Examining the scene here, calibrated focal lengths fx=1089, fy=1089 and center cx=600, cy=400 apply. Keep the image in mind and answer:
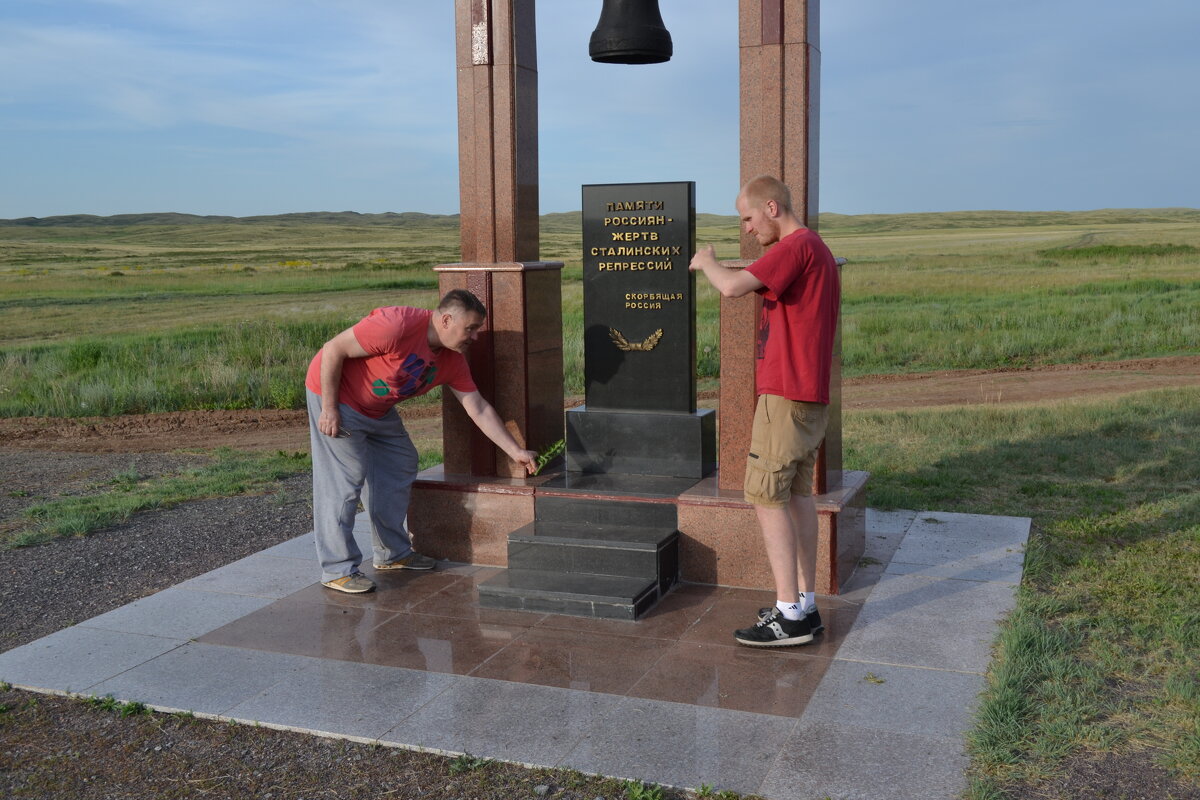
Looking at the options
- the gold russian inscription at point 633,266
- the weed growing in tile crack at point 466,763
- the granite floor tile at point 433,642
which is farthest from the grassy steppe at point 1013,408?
the gold russian inscription at point 633,266

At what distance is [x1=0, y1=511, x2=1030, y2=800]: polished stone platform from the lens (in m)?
3.93

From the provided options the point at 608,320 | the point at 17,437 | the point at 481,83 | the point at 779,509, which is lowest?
the point at 17,437

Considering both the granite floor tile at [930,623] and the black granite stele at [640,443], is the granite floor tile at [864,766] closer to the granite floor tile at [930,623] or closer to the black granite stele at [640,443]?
the granite floor tile at [930,623]

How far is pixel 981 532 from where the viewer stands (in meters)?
6.92

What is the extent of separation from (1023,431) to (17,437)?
11574 mm

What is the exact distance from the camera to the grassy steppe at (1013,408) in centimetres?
431

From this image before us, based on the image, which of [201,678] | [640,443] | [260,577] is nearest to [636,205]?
[640,443]

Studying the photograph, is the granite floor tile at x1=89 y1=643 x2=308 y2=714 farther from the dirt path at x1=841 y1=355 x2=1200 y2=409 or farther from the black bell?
the dirt path at x1=841 y1=355 x2=1200 y2=409

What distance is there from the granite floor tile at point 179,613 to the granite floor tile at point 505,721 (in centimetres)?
164

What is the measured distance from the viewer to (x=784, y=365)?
4.83 metres

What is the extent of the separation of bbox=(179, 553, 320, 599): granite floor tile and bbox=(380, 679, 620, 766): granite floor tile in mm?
1914

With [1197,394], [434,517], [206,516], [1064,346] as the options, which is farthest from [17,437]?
[1064,346]

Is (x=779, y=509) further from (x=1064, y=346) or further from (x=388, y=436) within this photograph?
(x=1064, y=346)

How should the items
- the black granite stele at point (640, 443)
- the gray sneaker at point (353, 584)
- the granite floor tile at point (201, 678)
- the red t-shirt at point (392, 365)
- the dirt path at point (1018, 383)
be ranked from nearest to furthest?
the granite floor tile at point (201, 678)
the red t-shirt at point (392, 365)
the gray sneaker at point (353, 584)
the black granite stele at point (640, 443)
the dirt path at point (1018, 383)
